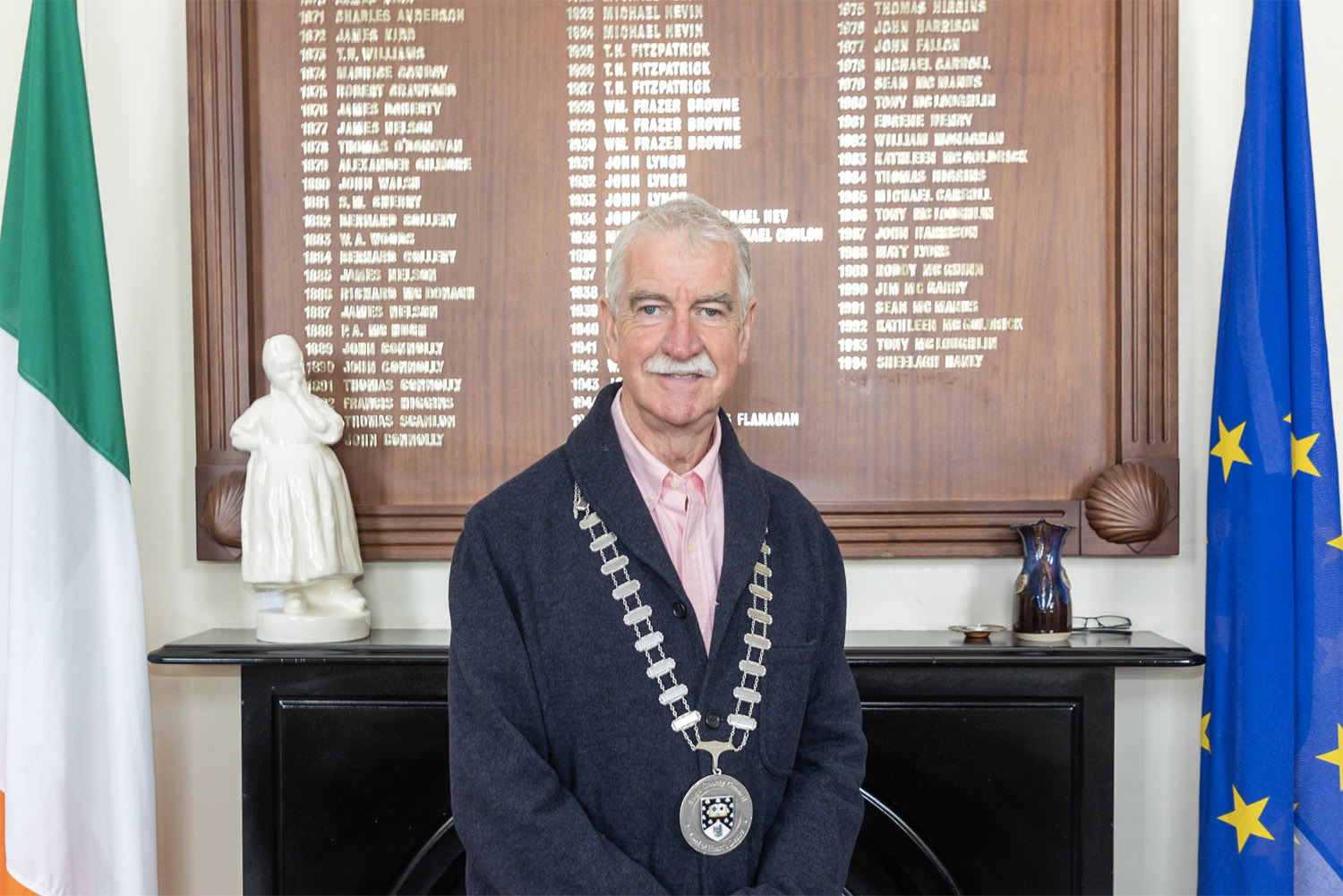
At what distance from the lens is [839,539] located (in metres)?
1.93

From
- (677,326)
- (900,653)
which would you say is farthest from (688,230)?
(900,653)

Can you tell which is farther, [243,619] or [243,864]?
[243,619]

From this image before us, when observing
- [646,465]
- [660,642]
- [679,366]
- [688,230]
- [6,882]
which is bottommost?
[6,882]

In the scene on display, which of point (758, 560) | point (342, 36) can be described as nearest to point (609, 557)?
point (758, 560)

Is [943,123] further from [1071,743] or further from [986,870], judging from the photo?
[986,870]

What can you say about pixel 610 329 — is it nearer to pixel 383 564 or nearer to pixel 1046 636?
pixel 383 564

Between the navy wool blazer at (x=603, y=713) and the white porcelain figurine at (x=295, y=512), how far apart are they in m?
0.65

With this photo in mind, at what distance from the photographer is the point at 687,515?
4.32 feet

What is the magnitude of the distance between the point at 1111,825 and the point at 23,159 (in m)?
2.29

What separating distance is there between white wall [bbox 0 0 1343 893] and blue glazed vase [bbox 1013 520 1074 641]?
139 millimetres

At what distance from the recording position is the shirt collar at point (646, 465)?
1312 millimetres

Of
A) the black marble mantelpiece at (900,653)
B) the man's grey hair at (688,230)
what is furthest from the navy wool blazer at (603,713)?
the black marble mantelpiece at (900,653)

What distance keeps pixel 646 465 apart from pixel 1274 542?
1.14 metres

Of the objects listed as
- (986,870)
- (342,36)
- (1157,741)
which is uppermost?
(342,36)
